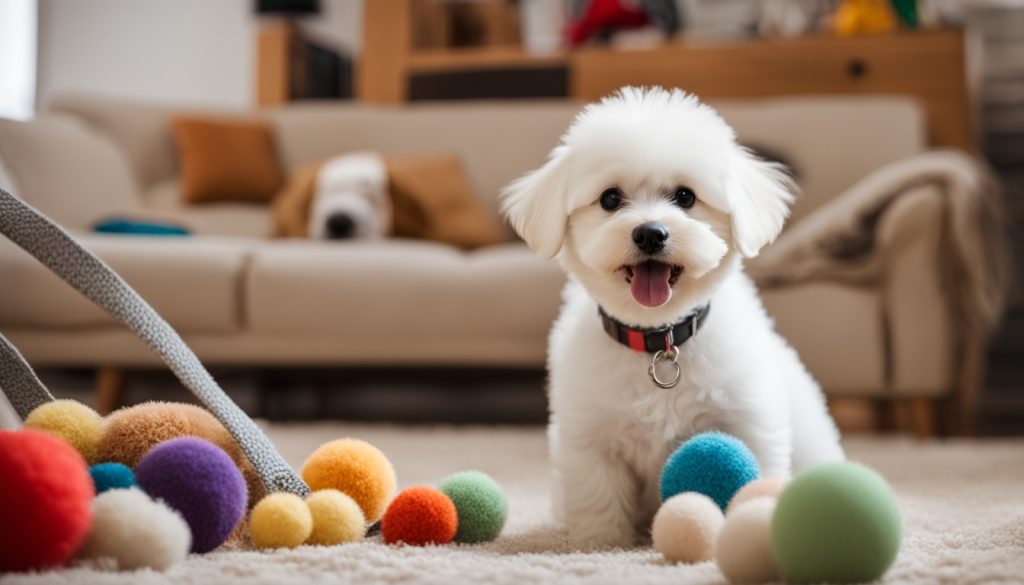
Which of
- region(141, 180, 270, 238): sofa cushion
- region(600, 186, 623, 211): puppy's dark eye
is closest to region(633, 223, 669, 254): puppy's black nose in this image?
region(600, 186, 623, 211): puppy's dark eye

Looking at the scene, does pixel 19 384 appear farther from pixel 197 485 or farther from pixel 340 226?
pixel 340 226

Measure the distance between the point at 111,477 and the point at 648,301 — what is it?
669 millimetres

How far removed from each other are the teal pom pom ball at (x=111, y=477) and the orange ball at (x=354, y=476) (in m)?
0.26

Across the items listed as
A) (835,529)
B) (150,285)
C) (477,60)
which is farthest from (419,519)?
(477,60)

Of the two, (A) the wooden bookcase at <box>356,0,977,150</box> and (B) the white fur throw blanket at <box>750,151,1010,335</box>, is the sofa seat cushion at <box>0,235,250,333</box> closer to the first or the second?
(B) the white fur throw blanket at <box>750,151,1010,335</box>

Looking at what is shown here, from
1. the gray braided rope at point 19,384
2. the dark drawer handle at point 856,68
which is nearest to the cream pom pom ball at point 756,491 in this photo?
the gray braided rope at point 19,384

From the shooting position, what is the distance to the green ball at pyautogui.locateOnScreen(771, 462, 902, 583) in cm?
87

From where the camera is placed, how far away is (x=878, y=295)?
268 centimetres

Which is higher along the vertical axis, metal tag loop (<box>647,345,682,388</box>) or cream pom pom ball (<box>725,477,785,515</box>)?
metal tag loop (<box>647,345,682,388</box>)

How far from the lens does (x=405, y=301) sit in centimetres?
271

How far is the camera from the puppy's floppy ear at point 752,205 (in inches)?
50.4

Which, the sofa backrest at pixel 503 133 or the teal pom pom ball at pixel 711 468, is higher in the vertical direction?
the sofa backrest at pixel 503 133

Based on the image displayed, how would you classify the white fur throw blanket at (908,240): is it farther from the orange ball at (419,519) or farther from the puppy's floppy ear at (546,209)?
the orange ball at (419,519)

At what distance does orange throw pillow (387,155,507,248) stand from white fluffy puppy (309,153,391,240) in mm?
51
